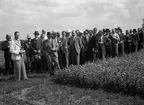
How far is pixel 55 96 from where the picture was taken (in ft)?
25.3

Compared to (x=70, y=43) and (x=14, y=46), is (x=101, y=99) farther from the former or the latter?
(x=70, y=43)

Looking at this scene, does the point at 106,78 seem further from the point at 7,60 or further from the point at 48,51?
the point at 7,60

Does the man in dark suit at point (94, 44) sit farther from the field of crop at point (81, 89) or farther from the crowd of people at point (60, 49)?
the field of crop at point (81, 89)

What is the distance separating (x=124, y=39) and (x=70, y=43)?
16.6ft

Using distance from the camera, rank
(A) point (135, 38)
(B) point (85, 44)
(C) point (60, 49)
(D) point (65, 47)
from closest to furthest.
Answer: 1. (D) point (65, 47)
2. (C) point (60, 49)
3. (B) point (85, 44)
4. (A) point (135, 38)

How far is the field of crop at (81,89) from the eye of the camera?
7.06m

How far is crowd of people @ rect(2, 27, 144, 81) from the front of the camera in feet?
36.5

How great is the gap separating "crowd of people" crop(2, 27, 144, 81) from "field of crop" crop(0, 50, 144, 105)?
1.54 m

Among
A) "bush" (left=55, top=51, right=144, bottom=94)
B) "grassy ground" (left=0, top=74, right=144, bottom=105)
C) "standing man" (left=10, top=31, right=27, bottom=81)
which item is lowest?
A: "grassy ground" (left=0, top=74, right=144, bottom=105)

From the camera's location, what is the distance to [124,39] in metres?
16.2

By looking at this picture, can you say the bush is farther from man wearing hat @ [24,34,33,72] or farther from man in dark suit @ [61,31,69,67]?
man wearing hat @ [24,34,33,72]

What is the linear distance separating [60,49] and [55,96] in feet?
17.9

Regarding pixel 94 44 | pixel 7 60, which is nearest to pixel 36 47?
pixel 7 60

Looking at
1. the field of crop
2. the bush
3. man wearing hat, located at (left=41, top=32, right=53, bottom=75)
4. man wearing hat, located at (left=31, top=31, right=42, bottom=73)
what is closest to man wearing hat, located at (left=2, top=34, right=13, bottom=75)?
man wearing hat, located at (left=31, top=31, right=42, bottom=73)
